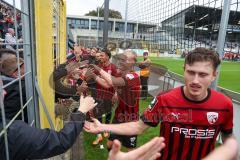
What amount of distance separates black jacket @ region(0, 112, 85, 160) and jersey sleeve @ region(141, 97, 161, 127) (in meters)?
0.74

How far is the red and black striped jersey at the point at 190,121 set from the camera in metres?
2.14

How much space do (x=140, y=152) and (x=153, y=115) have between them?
47.8 inches

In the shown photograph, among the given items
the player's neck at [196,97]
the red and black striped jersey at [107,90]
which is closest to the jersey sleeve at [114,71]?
the red and black striped jersey at [107,90]

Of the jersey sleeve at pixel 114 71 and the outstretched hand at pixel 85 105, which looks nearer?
the outstretched hand at pixel 85 105

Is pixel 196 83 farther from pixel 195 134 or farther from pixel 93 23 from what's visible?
pixel 93 23

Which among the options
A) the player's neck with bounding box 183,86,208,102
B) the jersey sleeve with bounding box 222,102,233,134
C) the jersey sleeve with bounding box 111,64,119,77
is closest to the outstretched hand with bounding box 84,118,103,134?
the player's neck with bounding box 183,86,208,102

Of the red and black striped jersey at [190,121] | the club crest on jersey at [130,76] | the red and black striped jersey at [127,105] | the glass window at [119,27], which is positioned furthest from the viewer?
the glass window at [119,27]

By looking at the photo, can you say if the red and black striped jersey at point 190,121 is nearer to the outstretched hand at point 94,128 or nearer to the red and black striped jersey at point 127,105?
the outstretched hand at point 94,128

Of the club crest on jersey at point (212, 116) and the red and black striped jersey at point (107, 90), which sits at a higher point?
the club crest on jersey at point (212, 116)

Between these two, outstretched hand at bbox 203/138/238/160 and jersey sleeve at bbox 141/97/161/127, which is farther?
jersey sleeve at bbox 141/97/161/127

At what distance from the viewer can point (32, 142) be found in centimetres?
151

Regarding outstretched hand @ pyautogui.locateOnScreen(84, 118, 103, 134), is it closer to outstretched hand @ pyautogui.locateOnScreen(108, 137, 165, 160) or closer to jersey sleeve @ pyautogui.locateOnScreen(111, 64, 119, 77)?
outstretched hand @ pyautogui.locateOnScreen(108, 137, 165, 160)

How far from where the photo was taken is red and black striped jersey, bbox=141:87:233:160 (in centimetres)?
214

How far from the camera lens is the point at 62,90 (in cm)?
436
